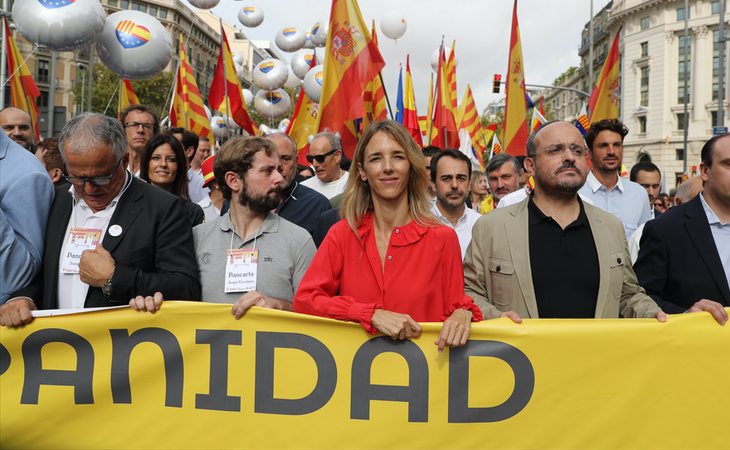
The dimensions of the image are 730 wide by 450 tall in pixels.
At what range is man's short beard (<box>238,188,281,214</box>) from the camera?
3.77 metres

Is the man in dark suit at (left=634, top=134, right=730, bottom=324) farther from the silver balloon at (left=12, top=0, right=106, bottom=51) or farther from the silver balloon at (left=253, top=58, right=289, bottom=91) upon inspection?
the silver balloon at (left=253, top=58, right=289, bottom=91)

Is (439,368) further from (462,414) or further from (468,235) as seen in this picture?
(468,235)

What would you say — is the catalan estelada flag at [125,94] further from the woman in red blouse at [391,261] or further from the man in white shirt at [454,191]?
the woman in red blouse at [391,261]

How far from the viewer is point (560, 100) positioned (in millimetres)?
115125

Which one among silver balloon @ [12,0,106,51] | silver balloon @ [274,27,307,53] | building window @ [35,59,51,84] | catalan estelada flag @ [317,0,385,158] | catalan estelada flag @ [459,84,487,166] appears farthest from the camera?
building window @ [35,59,51,84]

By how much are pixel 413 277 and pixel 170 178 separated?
8.90ft

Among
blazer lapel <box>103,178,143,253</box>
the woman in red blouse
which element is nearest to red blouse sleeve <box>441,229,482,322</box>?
the woman in red blouse

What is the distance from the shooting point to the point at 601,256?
3.42 m

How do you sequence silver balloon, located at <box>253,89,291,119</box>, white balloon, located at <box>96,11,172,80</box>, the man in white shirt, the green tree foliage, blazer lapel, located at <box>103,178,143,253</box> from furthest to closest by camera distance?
the green tree foliage → silver balloon, located at <box>253,89,291,119</box> → white balloon, located at <box>96,11,172,80</box> → the man in white shirt → blazer lapel, located at <box>103,178,143,253</box>

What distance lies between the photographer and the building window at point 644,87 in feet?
244

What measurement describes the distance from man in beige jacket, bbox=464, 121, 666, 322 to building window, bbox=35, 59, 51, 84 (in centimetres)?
6609

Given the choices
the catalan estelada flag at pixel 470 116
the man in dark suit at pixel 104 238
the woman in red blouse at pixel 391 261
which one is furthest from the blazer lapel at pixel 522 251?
the catalan estelada flag at pixel 470 116

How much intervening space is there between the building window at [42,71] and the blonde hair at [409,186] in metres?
65.9

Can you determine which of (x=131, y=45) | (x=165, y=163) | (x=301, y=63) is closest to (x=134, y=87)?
(x=301, y=63)
